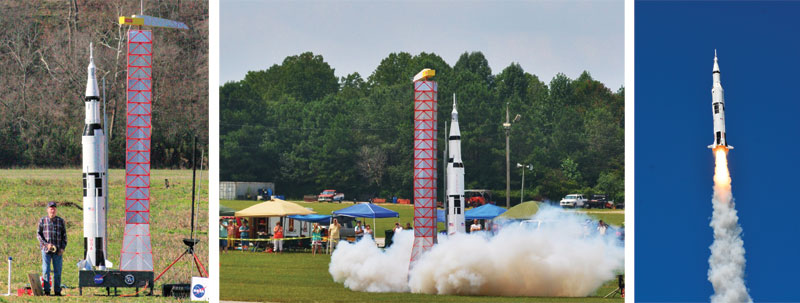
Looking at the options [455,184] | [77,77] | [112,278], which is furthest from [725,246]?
[77,77]

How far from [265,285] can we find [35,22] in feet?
61.0

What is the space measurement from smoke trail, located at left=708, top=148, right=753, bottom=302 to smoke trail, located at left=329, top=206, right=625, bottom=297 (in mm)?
2484

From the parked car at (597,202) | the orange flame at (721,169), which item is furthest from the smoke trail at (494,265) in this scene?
the parked car at (597,202)

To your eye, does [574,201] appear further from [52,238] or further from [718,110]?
[52,238]

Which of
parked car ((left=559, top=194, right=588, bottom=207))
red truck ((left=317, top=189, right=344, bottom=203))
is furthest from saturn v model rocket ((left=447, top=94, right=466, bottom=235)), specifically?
red truck ((left=317, top=189, right=344, bottom=203))

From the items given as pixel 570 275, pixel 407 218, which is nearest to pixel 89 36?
pixel 407 218

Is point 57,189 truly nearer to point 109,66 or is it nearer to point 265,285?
point 109,66

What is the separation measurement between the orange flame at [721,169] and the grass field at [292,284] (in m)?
3.05

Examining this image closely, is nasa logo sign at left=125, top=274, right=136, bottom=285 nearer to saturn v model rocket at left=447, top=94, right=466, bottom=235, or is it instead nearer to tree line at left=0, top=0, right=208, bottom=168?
saturn v model rocket at left=447, top=94, right=466, bottom=235

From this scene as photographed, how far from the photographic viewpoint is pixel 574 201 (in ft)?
124

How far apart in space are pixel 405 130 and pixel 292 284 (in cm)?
1801

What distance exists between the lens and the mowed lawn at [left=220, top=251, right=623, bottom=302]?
1927cm

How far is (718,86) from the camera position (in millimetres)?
18109

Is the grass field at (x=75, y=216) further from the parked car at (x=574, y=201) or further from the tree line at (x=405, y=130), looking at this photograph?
the parked car at (x=574, y=201)
